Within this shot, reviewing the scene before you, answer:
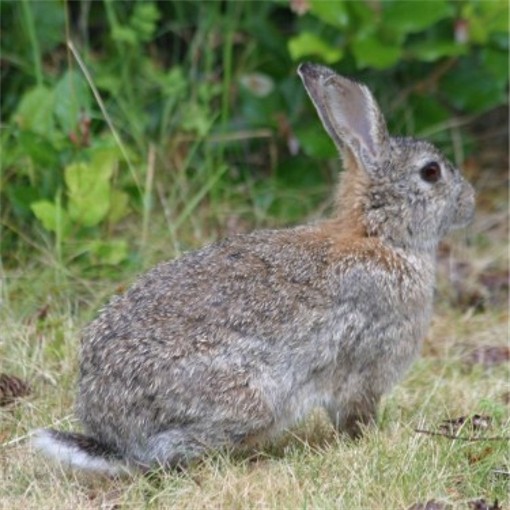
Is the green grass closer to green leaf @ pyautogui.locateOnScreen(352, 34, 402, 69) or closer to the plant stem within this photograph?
the plant stem

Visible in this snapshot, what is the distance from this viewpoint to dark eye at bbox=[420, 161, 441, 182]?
541 cm

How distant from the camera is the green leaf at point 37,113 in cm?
660

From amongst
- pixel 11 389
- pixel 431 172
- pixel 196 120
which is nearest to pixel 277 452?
pixel 11 389

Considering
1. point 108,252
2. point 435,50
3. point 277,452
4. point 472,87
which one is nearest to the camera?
point 277,452

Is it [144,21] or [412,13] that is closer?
[412,13]

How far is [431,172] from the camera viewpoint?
5434mm

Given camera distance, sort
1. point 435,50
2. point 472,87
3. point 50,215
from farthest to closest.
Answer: point 472,87, point 435,50, point 50,215

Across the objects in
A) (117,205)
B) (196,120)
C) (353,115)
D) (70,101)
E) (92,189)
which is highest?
(353,115)

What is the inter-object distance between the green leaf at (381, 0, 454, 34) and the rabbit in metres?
1.62

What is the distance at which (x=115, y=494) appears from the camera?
185 inches

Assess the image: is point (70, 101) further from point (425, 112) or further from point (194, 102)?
point (425, 112)

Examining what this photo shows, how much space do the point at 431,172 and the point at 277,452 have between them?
1.17 metres

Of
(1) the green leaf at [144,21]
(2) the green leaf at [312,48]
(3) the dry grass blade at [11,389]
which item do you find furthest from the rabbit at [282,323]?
(1) the green leaf at [144,21]

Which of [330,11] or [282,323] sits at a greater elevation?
[330,11]
